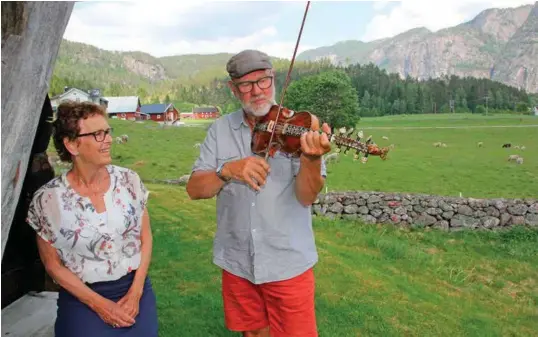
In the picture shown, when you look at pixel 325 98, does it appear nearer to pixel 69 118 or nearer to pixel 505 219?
pixel 505 219

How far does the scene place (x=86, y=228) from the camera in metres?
2.55

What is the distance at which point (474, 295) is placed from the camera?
1000 cm

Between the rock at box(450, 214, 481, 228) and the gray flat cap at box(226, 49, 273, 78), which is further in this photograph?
the rock at box(450, 214, 481, 228)

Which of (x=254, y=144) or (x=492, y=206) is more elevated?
(x=254, y=144)

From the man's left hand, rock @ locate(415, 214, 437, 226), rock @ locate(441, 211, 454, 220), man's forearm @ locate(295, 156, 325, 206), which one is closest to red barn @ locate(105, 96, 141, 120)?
rock @ locate(415, 214, 437, 226)

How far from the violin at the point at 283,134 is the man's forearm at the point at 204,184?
0.30m

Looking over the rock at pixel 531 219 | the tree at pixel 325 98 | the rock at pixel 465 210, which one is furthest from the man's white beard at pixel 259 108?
the tree at pixel 325 98

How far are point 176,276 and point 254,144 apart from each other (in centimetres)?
438

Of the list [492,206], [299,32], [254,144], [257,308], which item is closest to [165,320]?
[257,308]

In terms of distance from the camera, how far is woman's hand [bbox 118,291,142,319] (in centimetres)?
267

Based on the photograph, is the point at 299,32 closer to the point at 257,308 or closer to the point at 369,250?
the point at 257,308

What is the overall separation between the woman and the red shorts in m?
0.52

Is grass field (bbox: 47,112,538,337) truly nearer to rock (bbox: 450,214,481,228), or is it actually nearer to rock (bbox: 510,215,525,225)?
rock (bbox: 450,214,481,228)

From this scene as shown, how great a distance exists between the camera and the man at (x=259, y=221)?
2672mm
